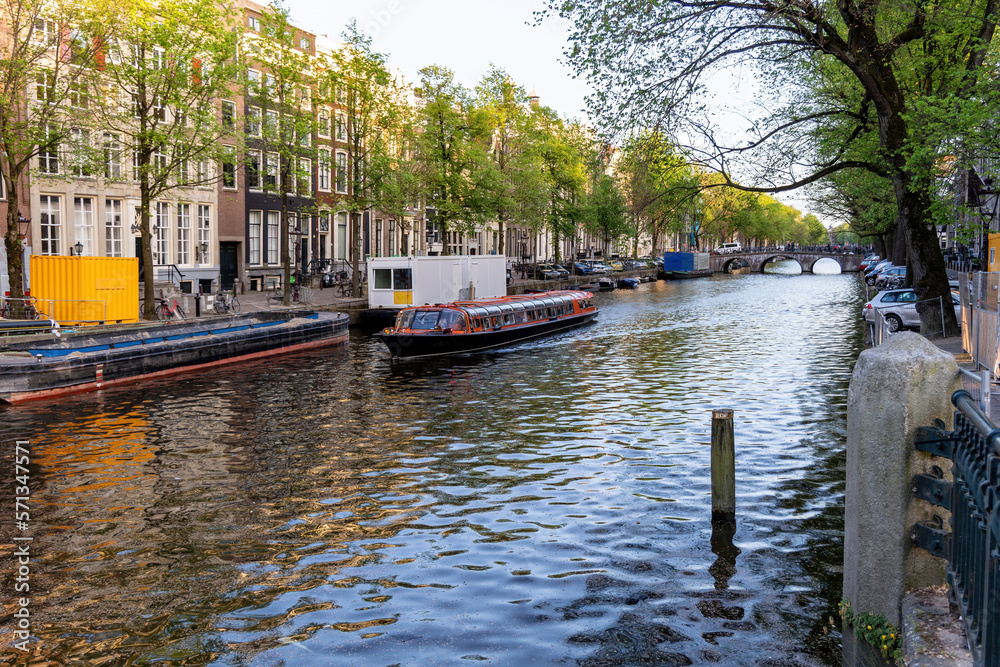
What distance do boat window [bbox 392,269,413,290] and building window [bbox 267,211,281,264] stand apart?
50.5 feet

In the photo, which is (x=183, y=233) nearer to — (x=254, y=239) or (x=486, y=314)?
(x=254, y=239)

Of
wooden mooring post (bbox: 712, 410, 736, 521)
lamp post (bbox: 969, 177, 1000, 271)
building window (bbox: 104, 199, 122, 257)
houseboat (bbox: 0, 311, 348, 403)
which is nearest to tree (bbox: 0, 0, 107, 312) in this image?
houseboat (bbox: 0, 311, 348, 403)

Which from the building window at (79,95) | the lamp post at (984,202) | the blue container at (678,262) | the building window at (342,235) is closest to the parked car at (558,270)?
the building window at (342,235)

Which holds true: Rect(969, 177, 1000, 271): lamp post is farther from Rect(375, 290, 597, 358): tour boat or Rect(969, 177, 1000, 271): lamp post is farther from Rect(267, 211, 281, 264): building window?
Rect(267, 211, 281, 264): building window

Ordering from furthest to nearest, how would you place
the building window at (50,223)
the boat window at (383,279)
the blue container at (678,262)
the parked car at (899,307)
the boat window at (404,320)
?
the blue container at (678,262) → the boat window at (383,279) → the building window at (50,223) → the boat window at (404,320) → the parked car at (899,307)

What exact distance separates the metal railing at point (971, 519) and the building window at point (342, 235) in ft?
191

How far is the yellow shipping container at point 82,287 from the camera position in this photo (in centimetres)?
2998

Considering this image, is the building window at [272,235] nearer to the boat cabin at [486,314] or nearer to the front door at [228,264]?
the front door at [228,264]

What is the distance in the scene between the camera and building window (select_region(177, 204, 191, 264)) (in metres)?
46.5

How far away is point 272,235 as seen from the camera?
54.5 meters

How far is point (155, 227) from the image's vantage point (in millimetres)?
42656

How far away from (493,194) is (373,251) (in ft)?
45.4

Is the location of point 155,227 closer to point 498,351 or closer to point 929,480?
point 498,351

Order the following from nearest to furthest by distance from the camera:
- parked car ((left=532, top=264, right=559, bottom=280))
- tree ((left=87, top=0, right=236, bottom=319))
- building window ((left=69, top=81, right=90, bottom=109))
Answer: building window ((left=69, top=81, right=90, bottom=109)) → tree ((left=87, top=0, right=236, bottom=319)) → parked car ((left=532, top=264, right=559, bottom=280))
